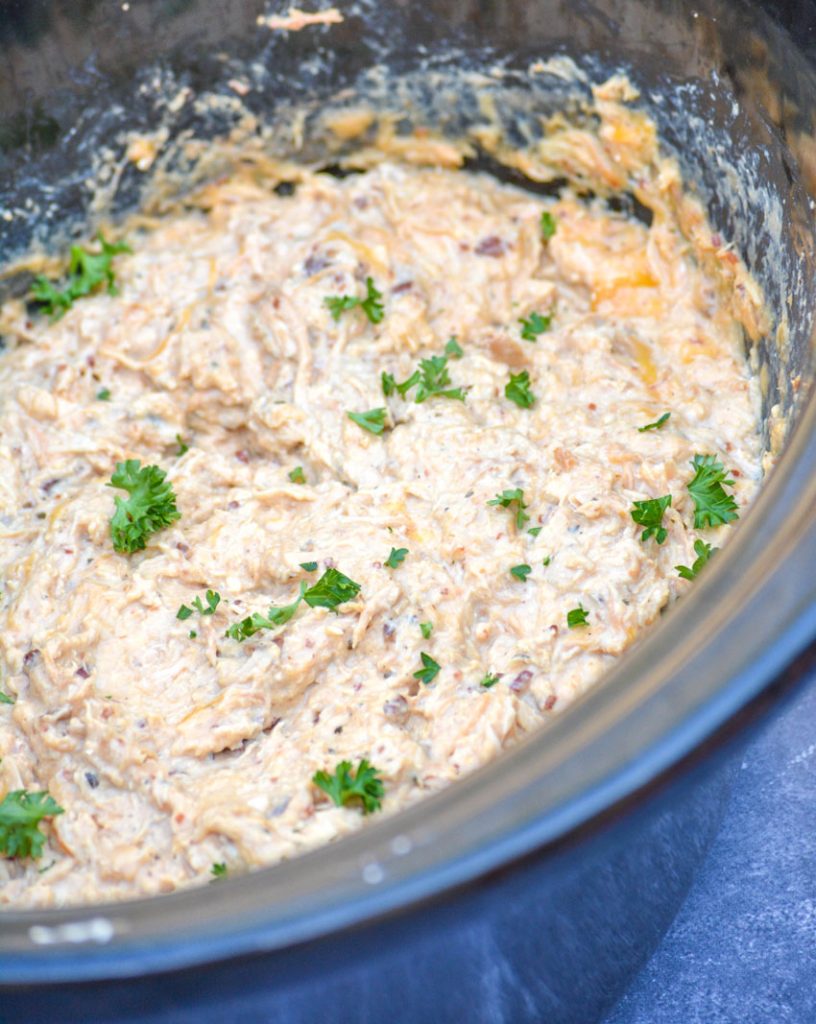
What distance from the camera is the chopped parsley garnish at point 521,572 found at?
210cm

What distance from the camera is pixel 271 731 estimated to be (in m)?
2.03

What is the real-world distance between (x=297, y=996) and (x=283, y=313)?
1553 millimetres

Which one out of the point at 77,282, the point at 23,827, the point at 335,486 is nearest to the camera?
the point at 23,827

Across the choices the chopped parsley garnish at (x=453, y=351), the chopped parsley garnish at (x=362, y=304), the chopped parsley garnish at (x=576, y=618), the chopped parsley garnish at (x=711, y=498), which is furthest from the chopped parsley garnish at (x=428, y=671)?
the chopped parsley garnish at (x=362, y=304)

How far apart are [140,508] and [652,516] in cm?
98

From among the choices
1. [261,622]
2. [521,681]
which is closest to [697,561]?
[521,681]

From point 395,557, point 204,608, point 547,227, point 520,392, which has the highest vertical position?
point 547,227

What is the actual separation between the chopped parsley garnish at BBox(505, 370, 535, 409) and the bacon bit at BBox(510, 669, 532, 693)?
2.09ft

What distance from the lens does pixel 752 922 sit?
2283 mm

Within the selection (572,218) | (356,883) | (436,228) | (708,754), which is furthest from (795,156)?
(356,883)

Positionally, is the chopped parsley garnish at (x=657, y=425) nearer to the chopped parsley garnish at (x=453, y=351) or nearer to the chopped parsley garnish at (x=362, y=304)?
the chopped parsley garnish at (x=453, y=351)

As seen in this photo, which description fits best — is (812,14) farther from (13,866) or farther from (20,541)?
(13,866)

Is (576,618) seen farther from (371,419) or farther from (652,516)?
(371,419)

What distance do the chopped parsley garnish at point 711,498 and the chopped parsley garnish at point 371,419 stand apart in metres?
0.64
